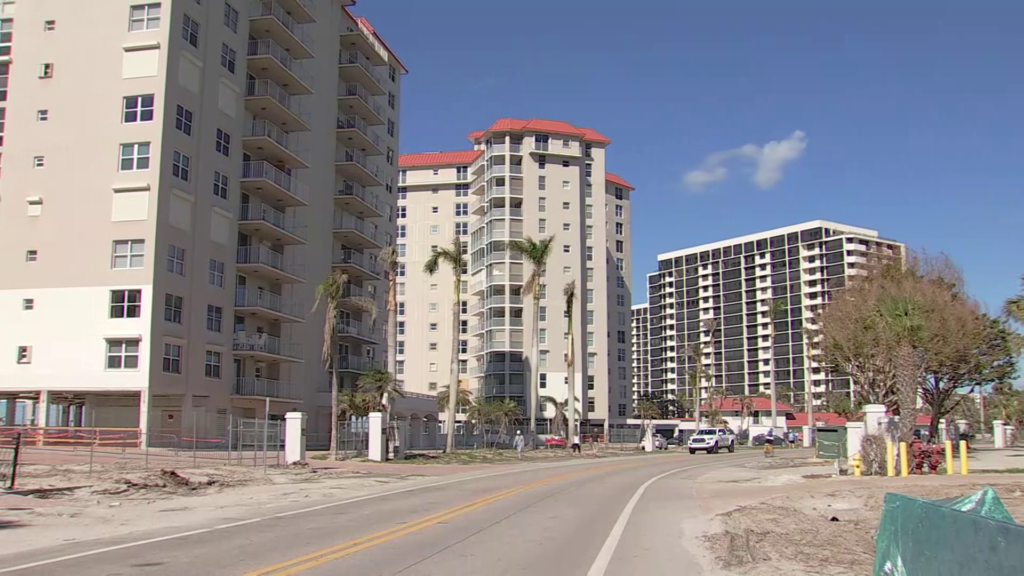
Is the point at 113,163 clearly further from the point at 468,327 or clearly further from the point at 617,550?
the point at 468,327

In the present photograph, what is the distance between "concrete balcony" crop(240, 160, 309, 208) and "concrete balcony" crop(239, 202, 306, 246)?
2.62 ft

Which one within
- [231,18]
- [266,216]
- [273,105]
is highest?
[231,18]

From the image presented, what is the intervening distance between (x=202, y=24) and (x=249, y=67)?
272 inches

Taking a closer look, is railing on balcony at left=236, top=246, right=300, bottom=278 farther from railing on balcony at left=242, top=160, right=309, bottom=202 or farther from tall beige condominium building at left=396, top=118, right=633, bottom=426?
tall beige condominium building at left=396, top=118, right=633, bottom=426

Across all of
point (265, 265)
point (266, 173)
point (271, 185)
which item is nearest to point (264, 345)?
point (265, 265)

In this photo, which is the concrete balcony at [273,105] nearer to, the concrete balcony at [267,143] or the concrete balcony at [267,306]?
the concrete balcony at [267,143]

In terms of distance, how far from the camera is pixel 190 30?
47969mm

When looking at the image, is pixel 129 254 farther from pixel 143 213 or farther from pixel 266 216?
pixel 266 216

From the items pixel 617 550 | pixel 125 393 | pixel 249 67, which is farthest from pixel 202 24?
pixel 617 550

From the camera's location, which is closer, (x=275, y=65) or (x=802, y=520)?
(x=802, y=520)

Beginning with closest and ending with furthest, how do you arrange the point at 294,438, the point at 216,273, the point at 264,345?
the point at 294,438, the point at 216,273, the point at 264,345

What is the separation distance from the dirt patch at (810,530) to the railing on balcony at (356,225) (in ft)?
167

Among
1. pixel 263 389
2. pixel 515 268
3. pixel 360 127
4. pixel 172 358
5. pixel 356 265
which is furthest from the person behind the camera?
pixel 515 268

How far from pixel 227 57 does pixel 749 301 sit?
129 meters
